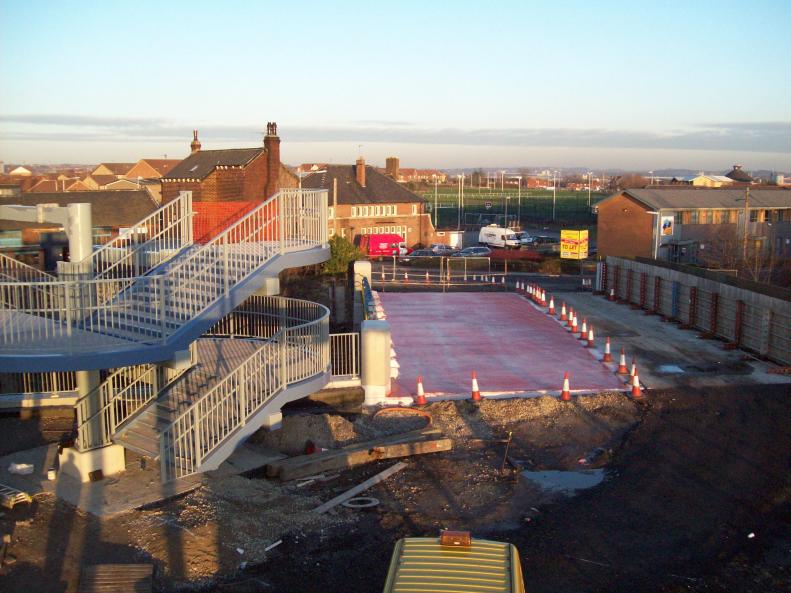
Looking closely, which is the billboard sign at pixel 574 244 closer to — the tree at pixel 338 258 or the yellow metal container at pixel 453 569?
the tree at pixel 338 258

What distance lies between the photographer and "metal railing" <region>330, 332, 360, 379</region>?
57.4 ft

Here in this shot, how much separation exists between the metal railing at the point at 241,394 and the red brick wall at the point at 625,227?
141 ft

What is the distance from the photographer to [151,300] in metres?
11.9

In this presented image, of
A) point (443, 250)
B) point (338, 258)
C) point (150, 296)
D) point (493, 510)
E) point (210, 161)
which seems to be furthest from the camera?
point (443, 250)

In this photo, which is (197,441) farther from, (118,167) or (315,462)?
(118,167)

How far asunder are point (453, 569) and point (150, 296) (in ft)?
22.7

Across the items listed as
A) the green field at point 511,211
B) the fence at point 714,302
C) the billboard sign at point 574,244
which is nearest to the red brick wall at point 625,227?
the billboard sign at point 574,244

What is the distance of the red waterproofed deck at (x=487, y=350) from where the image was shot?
1908 centimetres

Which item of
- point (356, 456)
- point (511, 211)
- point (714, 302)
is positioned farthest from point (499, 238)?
point (511, 211)

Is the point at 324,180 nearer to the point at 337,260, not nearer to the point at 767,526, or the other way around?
the point at 337,260

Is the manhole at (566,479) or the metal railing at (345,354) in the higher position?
the metal railing at (345,354)

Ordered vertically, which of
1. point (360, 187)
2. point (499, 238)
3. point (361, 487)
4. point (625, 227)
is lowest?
point (499, 238)

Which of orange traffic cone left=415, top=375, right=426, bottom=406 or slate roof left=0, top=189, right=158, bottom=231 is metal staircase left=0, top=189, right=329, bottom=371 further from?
slate roof left=0, top=189, right=158, bottom=231

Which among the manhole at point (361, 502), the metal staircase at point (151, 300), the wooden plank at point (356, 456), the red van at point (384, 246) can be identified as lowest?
the red van at point (384, 246)
